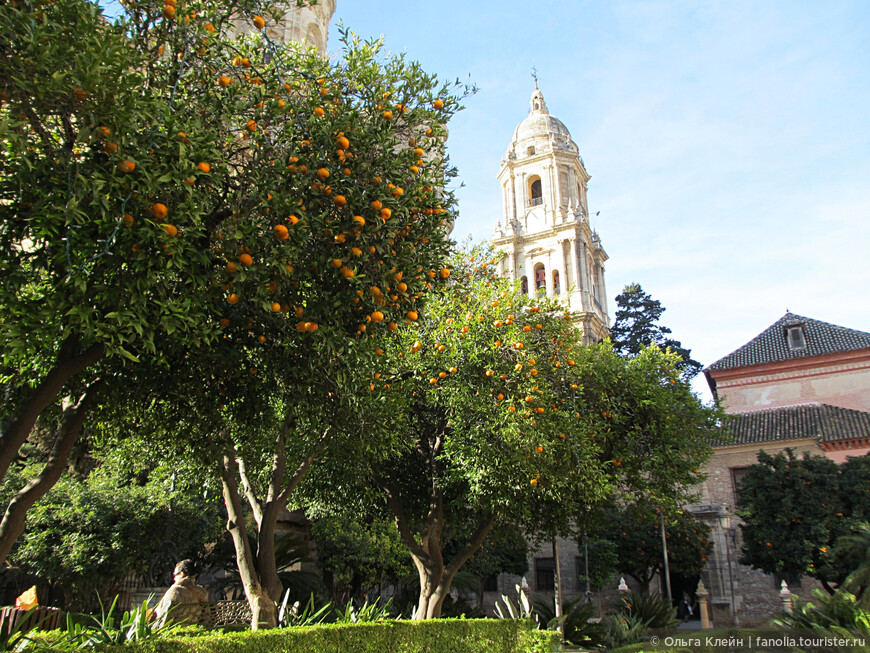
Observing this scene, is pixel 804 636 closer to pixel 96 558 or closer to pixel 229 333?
pixel 229 333

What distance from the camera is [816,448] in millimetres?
30484

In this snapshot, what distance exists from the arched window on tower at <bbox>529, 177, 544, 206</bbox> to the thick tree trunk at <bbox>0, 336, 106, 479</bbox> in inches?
1874

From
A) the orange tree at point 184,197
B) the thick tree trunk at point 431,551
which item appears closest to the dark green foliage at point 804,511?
the thick tree trunk at point 431,551

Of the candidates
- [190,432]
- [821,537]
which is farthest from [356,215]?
[821,537]

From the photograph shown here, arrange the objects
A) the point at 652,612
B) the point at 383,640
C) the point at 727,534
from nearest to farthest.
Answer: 1. the point at 383,640
2. the point at 652,612
3. the point at 727,534

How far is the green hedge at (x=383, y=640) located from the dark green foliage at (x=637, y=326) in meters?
36.9

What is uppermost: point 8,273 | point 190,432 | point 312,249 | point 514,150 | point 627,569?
point 514,150

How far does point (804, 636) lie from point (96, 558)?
14280mm

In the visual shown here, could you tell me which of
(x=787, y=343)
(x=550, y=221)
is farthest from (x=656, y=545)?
(x=550, y=221)

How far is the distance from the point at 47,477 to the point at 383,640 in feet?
17.2

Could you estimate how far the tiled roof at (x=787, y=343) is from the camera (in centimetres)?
3431

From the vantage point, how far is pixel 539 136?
52500 millimetres

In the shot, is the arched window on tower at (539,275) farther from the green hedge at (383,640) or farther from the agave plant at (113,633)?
the agave plant at (113,633)

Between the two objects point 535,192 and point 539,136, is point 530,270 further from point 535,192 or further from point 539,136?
point 539,136
